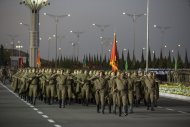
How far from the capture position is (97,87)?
93.1ft

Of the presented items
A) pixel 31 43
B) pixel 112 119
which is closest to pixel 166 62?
pixel 31 43

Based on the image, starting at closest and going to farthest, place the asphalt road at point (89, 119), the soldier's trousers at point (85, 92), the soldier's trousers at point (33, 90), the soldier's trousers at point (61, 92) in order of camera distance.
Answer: the asphalt road at point (89, 119)
the soldier's trousers at point (61, 92)
the soldier's trousers at point (85, 92)
the soldier's trousers at point (33, 90)

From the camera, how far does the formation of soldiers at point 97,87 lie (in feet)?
89.1

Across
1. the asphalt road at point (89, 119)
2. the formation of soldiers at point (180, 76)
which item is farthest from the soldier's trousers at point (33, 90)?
the formation of soldiers at point (180, 76)

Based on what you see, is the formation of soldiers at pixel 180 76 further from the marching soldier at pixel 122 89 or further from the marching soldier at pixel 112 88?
the marching soldier at pixel 122 89

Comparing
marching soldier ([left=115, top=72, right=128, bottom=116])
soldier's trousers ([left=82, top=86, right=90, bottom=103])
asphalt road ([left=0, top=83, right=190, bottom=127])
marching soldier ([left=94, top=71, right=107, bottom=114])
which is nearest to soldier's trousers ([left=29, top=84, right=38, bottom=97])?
soldier's trousers ([left=82, top=86, right=90, bottom=103])

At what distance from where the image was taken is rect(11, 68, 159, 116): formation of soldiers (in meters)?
27.2

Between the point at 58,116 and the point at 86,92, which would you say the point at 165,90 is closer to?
the point at 86,92

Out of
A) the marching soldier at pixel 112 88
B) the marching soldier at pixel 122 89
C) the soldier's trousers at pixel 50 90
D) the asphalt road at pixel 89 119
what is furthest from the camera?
the soldier's trousers at pixel 50 90

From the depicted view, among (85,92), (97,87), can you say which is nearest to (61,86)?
(85,92)

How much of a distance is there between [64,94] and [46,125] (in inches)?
414

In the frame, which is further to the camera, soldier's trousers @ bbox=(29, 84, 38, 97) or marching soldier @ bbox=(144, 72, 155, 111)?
soldier's trousers @ bbox=(29, 84, 38, 97)

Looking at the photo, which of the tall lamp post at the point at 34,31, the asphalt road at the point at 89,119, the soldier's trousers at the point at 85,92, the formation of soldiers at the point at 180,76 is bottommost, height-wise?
the asphalt road at the point at 89,119

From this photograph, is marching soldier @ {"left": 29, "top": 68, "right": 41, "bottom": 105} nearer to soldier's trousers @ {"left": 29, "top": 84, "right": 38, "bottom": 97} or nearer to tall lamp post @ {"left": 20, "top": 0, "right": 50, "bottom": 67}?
soldier's trousers @ {"left": 29, "top": 84, "right": 38, "bottom": 97}
